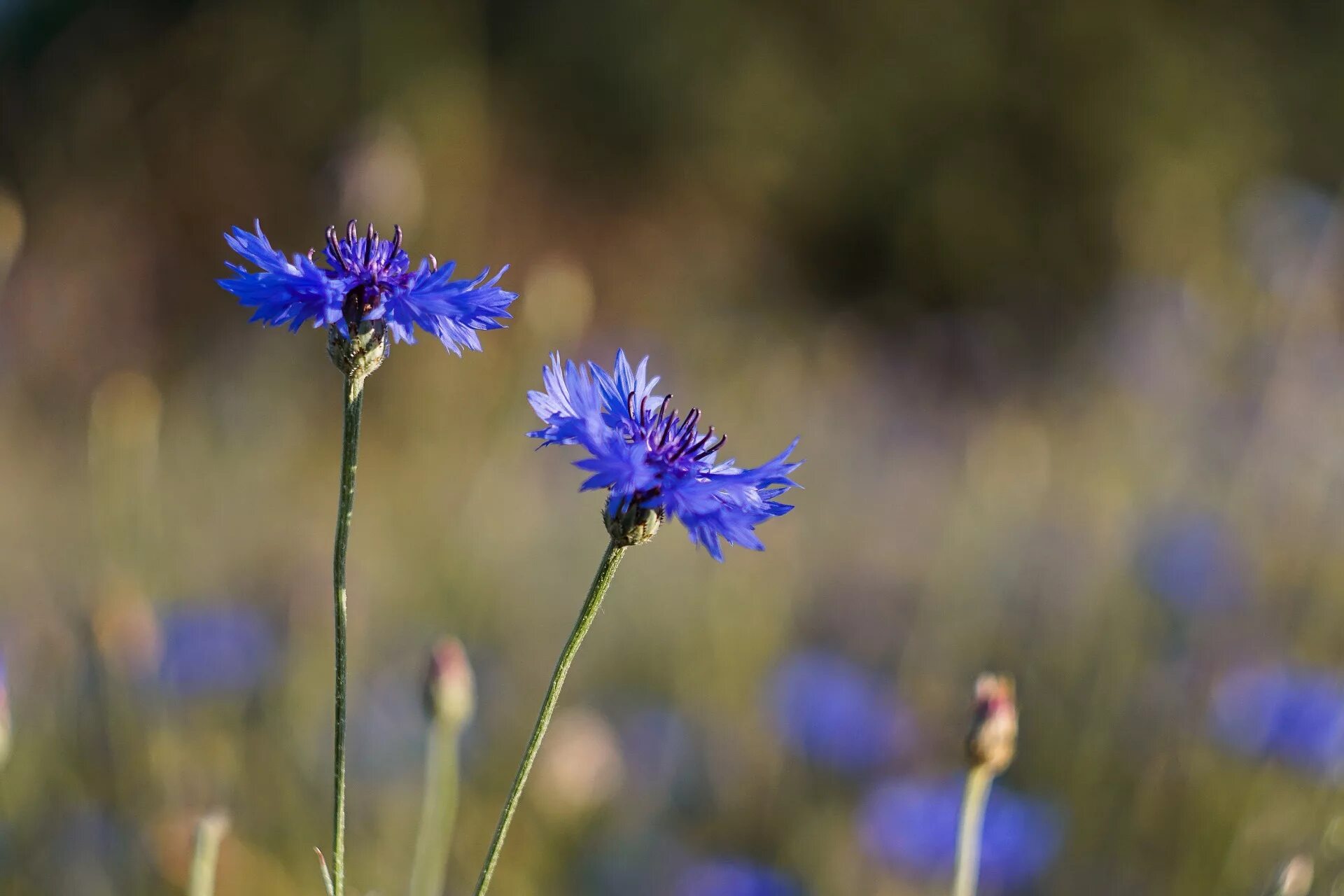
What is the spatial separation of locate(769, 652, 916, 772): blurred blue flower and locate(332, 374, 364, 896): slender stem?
1.26 m

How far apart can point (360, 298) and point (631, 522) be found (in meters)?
0.19

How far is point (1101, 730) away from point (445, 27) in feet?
14.8

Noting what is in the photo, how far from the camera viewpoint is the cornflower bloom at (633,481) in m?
0.56

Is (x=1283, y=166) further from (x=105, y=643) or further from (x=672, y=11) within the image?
(x=105, y=643)

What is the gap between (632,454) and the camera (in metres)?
0.60

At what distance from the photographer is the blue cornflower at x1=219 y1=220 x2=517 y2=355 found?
0.61 meters

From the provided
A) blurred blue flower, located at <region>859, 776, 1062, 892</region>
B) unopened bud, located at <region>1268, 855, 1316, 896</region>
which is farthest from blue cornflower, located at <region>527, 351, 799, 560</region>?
blurred blue flower, located at <region>859, 776, 1062, 892</region>

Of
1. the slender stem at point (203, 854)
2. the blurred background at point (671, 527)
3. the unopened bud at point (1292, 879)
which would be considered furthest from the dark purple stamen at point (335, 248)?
the unopened bud at point (1292, 879)

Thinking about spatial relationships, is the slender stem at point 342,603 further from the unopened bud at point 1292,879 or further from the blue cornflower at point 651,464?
the unopened bud at point 1292,879

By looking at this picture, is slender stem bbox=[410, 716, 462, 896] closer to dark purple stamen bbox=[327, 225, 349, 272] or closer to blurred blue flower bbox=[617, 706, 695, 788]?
dark purple stamen bbox=[327, 225, 349, 272]

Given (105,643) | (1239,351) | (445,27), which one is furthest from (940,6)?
(105,643)

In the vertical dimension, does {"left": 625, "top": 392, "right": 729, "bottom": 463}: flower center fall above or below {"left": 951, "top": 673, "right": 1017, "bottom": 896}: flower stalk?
above

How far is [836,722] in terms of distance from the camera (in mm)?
1821

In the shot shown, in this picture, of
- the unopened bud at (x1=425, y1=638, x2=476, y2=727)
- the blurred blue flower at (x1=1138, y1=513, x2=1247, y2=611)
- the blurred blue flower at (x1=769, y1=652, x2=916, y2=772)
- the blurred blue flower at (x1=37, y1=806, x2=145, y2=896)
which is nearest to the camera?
the unopened bud at (x1=425, y1=638, x2=476, y2=727)
